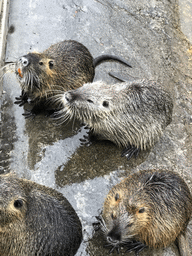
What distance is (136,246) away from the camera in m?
3.69

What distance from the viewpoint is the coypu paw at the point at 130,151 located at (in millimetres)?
4531

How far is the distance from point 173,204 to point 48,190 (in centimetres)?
138

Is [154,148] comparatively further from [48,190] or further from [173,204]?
[48,190]

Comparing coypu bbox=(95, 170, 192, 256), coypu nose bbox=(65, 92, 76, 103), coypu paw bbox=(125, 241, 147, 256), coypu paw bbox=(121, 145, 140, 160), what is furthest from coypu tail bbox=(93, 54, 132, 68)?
coypu paw bbox=(125, 241, 147, 256)

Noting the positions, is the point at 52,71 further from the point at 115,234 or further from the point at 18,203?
the point at 115,234

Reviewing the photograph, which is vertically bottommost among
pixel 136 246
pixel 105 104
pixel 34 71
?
pixel 136 246

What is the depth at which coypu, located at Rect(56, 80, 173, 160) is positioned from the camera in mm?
4262

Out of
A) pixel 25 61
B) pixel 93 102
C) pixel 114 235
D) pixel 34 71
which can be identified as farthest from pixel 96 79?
pixel 114 235

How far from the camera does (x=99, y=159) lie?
14.5 feet

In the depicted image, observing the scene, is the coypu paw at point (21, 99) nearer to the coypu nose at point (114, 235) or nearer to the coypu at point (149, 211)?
the coypu at point (149, 211)

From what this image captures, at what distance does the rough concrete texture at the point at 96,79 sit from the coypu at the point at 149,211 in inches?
8.0

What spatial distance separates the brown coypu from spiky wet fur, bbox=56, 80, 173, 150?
140 centimetres

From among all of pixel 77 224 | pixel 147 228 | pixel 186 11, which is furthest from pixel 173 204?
pixel 186 11

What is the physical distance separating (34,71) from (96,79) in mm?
1277
